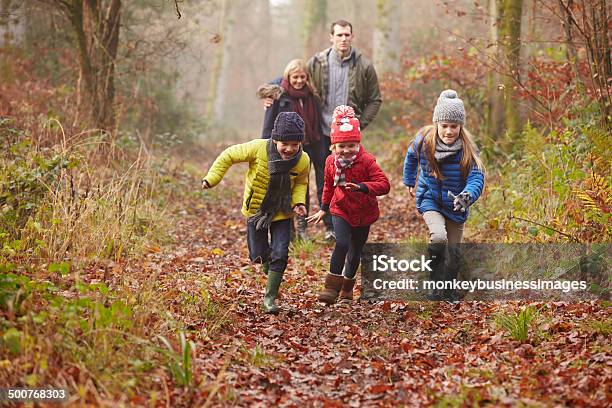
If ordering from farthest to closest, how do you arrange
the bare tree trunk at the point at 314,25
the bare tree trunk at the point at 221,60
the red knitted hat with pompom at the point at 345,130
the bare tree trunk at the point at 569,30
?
the bare tree trunk at the point at 221,60 < the bare tree trunk at the point at 314,25 < the bare tree trunk at the point at 569,30 < the red knitted hat with pompom at the point at 345,130

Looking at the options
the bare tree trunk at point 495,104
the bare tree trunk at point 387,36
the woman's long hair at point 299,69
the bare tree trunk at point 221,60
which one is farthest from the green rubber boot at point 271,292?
the bare tree trunk at point 221,60

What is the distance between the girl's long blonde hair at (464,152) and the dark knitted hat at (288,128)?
1.23 meters

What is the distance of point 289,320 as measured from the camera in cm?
654

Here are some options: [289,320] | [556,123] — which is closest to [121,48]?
[556,123]

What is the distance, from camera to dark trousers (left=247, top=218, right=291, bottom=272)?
261 inches

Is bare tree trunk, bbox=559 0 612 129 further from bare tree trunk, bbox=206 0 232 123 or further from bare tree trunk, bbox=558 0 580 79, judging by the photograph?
bare tree trunk, bbox=206 0 232 123

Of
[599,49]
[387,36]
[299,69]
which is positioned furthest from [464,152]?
[387,36]

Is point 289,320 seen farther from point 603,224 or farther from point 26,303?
point 603,224

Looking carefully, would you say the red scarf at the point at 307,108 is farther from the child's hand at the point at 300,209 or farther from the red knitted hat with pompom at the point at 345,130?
the child's hand at the point at 300,209

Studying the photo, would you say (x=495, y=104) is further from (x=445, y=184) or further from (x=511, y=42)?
(x=445, y=184)

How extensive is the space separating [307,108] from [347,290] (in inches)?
114

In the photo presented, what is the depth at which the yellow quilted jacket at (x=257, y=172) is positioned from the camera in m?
6.62

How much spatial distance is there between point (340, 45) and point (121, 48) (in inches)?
291

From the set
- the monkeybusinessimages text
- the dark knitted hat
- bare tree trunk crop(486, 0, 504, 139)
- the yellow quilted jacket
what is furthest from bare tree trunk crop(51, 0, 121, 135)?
the monkeybusinessimages text
